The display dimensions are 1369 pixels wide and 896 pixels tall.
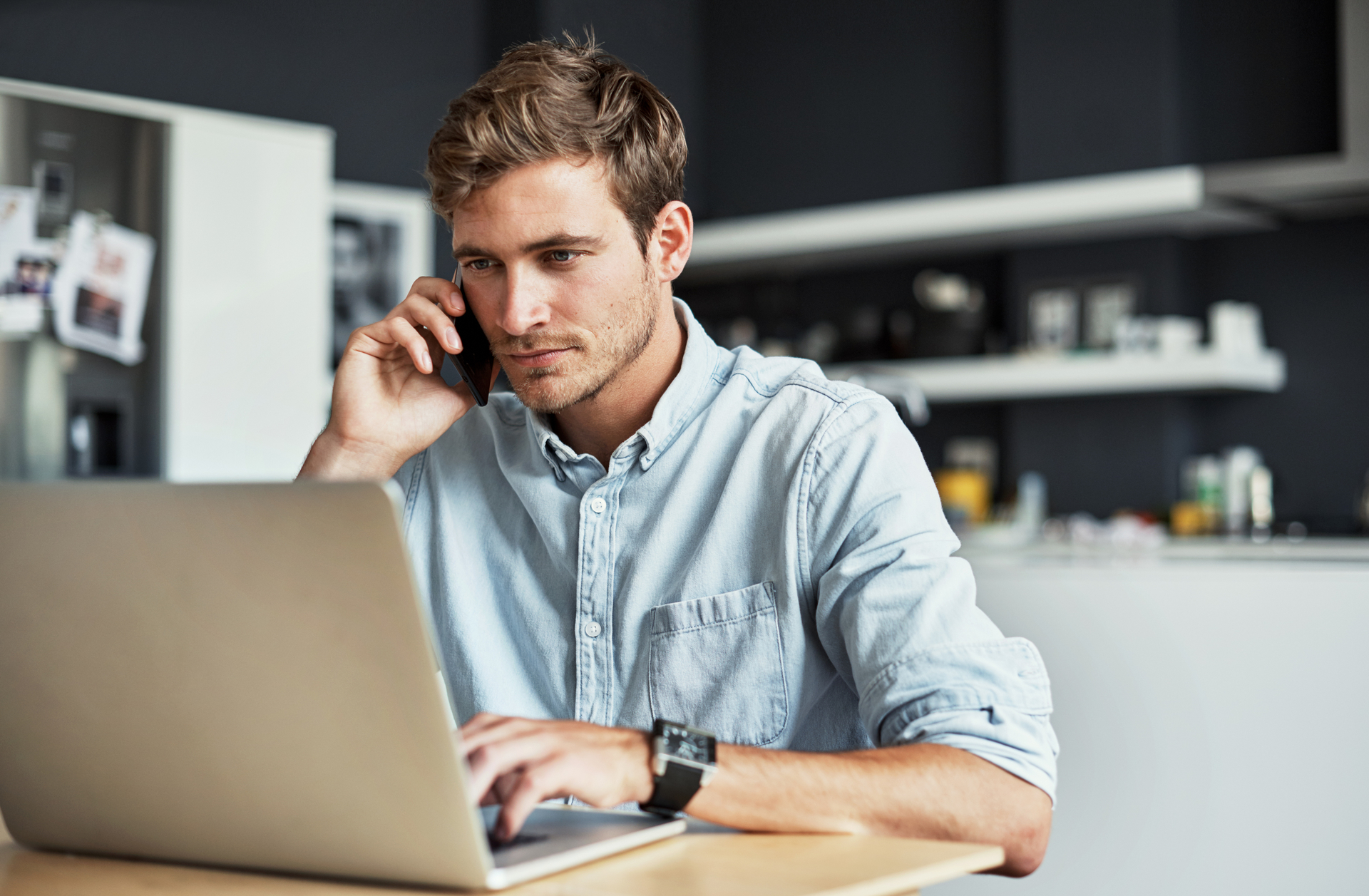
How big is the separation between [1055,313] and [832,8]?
1.70 metres

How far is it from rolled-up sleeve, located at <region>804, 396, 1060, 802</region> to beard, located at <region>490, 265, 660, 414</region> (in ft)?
0.83

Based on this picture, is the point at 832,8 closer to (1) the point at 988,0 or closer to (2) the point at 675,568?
(1) the point at 988,0

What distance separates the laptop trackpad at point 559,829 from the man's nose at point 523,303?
534mm

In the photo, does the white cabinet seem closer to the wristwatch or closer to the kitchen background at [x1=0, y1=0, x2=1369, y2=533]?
the wristwatch

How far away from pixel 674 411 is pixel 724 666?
28 centimetres

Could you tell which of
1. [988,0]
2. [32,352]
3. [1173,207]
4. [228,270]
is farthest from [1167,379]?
[32,352]

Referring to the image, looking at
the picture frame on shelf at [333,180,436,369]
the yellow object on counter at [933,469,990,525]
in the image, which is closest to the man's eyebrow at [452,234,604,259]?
the picture frame on shelf at [333,180,436,369]

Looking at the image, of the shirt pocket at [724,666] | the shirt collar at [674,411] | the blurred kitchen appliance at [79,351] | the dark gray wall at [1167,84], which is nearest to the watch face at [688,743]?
the shirt pocket at [724,666]

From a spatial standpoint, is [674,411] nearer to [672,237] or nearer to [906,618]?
[672,237]

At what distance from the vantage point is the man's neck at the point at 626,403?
4.67 feet

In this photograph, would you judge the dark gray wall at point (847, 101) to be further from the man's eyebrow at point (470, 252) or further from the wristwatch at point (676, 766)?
the wristwatch at point (676, 766)

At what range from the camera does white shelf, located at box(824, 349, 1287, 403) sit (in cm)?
410

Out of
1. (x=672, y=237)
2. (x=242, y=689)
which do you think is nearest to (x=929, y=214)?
(x=672, y=237)

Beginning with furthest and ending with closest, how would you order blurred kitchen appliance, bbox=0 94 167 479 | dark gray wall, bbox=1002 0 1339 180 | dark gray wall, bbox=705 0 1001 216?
dark gray wall, bbox=705 0 1001 216
dark gray wall, bbox=1002 0 1339 180
blurred kitchen appliance, bbox=0 94 167 479
